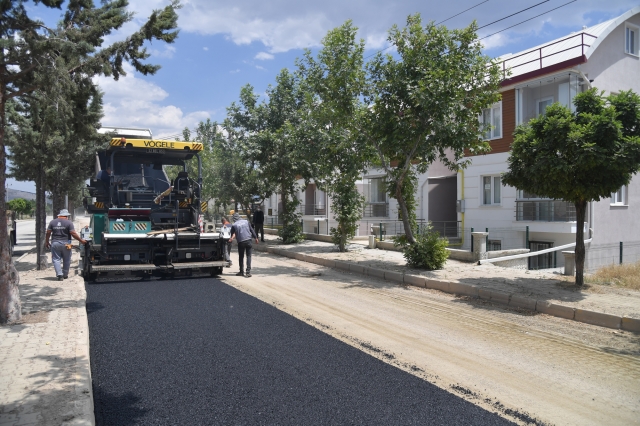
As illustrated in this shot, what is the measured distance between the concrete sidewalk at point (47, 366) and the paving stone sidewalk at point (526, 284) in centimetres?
732

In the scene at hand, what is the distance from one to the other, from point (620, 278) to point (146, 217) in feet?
37.0

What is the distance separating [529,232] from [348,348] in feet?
42.8

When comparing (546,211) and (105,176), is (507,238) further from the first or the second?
(105,176)

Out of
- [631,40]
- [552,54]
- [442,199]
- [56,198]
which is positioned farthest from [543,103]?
[56,198]

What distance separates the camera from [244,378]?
515 centimetres

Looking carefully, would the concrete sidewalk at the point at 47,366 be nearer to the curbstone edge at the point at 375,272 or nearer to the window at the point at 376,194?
the curbstone edge at the point at 375,272

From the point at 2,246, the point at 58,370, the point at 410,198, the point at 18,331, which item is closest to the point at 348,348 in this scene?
the point at 58,370

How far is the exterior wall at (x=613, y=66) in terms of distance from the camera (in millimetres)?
17078

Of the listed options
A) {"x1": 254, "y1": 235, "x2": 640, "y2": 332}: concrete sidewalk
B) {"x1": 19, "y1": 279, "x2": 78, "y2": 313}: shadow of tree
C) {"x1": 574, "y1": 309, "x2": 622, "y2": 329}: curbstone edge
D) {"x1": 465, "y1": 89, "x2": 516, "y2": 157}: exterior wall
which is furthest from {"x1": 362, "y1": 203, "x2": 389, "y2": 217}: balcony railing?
{"x1": 19, "y1": 279, "x2": 78, "y2": 313}: shadow of tree

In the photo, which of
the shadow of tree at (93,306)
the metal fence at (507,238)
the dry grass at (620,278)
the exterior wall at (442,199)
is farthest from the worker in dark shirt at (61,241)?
the exterior wall at (442,199)

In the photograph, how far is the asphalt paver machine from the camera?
11.4 m

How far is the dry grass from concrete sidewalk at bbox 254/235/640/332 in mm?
699

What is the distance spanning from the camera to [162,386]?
4.95m

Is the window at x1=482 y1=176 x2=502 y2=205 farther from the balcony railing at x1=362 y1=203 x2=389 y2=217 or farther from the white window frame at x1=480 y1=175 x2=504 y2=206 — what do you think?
the balcony railing at x1=362 y1=203 x2=389 y2=217
